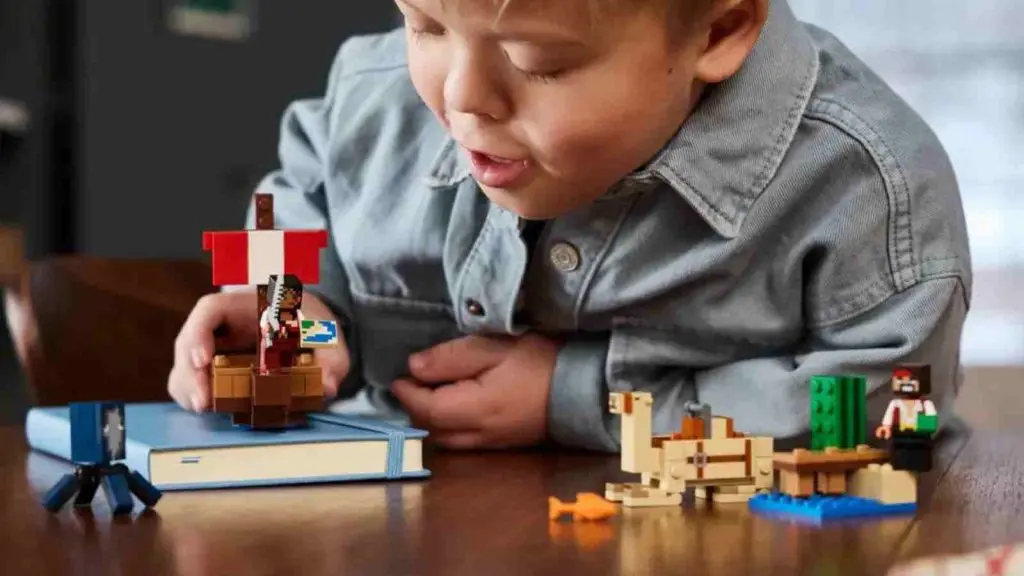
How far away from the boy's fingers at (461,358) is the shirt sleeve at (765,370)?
48 mm

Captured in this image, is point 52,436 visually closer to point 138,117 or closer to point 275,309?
point 275,309

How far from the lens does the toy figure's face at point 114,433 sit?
68cm

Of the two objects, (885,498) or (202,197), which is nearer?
(885,498)

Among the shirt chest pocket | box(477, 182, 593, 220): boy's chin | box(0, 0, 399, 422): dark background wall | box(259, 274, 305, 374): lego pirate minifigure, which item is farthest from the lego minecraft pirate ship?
box(0, 0, 399, 422): dark background wall

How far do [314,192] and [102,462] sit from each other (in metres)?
0.47

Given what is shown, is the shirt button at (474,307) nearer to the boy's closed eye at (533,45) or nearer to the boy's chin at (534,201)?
the boy's chin at (534,201)

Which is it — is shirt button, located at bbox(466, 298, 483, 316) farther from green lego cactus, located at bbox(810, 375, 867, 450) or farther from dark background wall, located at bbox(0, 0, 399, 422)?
dark background wall, located at bbox(0, 0, 399, 422)

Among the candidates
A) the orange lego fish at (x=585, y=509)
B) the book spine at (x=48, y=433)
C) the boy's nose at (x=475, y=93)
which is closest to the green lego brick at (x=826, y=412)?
the orange lego fish at (x=585, y=509)

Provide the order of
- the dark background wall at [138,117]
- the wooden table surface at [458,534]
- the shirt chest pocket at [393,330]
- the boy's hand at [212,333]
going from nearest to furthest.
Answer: the wooden table surface at [458,534], the boy's hand at [212,333], the shirt chest pocket at [393,330], the dark background wall at [138,117]

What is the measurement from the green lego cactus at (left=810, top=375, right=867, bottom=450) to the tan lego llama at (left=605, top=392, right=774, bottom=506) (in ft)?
0.10

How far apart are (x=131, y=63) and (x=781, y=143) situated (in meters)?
2.03

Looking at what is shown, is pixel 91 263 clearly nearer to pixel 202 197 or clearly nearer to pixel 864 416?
pixel 864 416

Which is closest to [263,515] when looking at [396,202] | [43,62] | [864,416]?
[864,416]

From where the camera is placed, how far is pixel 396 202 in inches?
40.4
